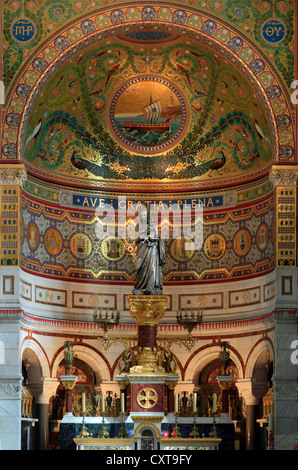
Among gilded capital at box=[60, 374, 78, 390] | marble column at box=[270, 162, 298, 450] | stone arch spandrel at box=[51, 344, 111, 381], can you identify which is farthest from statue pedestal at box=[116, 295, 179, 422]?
stone arch spandrel at box=[51, 344, 111, 381]

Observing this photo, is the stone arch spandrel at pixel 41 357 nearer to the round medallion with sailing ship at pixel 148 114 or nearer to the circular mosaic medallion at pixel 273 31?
the round medallion with sailing ship at pixel 148 114

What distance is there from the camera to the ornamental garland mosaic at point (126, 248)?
36950 mm

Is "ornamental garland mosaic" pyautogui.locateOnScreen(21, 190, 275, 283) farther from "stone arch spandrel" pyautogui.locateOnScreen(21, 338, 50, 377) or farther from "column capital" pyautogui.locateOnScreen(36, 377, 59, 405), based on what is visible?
"column capital" pyautogui.locateOnScreen(36, 377, 59, 405)

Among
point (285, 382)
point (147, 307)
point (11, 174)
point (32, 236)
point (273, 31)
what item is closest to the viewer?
point (147, 307)

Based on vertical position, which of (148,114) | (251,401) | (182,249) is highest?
(148,114)

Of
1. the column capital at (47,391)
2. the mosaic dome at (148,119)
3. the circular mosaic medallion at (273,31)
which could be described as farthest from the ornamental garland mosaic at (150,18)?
the column capital at (47,391)

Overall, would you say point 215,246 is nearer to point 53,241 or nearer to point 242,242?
point 242,242

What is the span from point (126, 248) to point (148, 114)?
12.9 feet

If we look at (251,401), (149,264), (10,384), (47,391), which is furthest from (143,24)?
(251,401)

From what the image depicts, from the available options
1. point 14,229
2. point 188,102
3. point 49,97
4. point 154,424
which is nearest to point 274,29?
point 188,102

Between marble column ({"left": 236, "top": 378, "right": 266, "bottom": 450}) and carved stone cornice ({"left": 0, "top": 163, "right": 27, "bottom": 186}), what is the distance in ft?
27.6

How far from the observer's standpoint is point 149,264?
34219 millimetres

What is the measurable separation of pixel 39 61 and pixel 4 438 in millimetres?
9826
